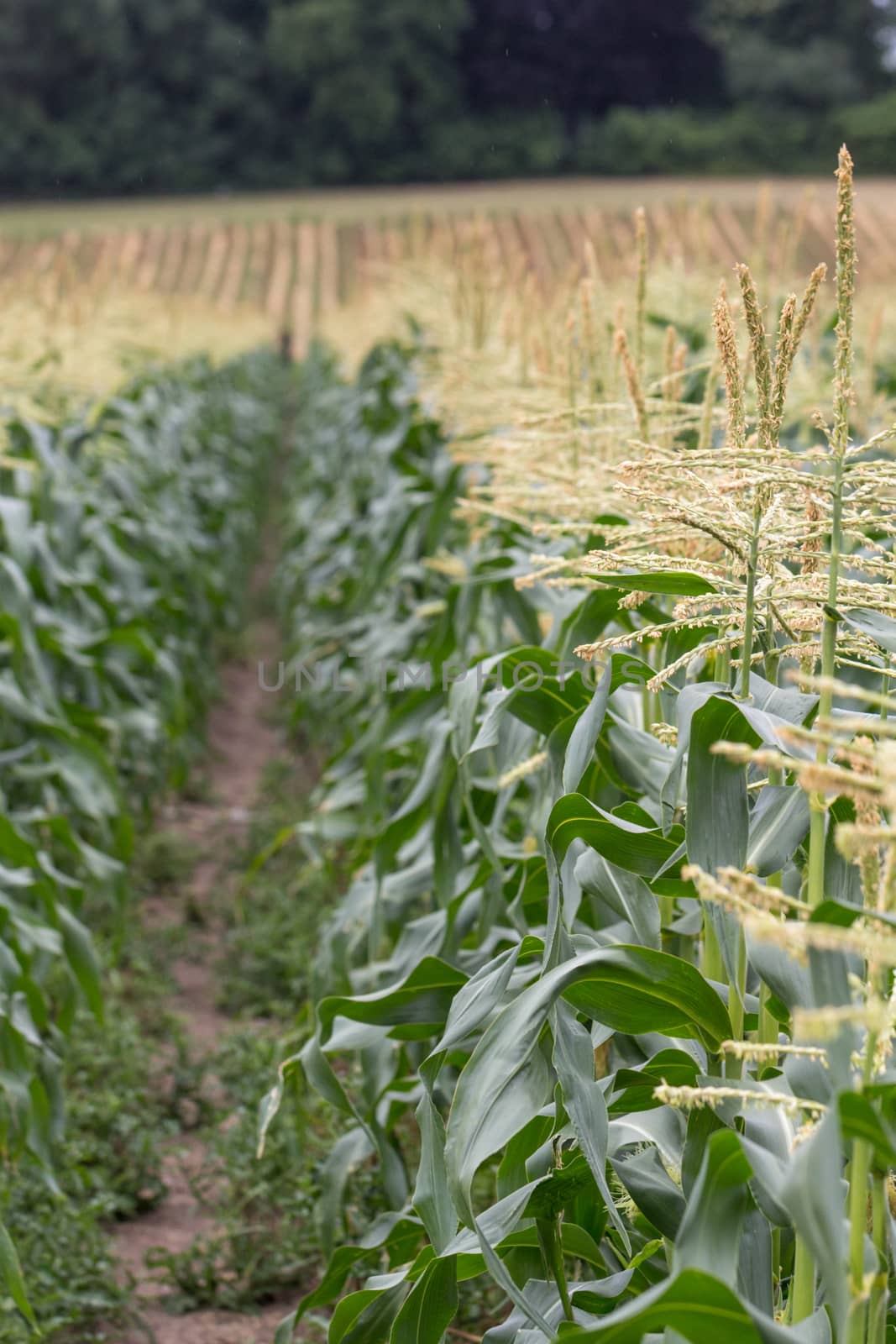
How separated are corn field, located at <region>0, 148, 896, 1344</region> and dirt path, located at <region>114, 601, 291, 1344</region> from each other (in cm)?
21

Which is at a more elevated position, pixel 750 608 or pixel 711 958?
pixel 750 608

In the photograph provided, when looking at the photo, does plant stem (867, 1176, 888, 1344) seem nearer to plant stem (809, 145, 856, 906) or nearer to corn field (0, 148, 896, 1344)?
corn field (0, 148, 896, 1344)

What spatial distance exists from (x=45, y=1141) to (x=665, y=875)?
1.64 meters

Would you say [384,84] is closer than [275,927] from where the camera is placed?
No

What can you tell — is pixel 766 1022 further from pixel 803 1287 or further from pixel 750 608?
pixel 750 608

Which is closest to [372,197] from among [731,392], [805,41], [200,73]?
[200,73]

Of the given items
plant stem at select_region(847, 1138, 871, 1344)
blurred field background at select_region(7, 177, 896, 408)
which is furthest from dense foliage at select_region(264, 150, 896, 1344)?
blurred field background at select_region(7, 177, 896, 408)

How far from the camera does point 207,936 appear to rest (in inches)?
163

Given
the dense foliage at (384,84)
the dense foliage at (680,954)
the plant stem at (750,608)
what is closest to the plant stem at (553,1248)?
the dense foliage at (680,954)

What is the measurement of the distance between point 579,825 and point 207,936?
10.1ft

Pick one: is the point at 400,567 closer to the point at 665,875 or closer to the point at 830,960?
the point at 665,875

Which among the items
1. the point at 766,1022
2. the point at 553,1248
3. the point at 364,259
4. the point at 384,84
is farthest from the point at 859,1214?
the point at 384,84

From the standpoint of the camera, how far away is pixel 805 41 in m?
40.8

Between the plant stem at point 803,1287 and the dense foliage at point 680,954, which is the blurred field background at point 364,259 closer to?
the dense foliage at point 680,954
